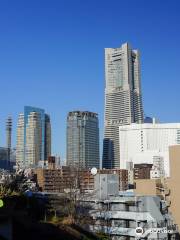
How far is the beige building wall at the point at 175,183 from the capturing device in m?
60.8

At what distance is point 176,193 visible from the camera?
201ft

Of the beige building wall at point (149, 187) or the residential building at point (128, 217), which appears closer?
the residential building at point (128, 217)

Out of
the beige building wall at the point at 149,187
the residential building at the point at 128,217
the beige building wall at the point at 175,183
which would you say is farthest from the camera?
the beige building wall at the point at 149,187

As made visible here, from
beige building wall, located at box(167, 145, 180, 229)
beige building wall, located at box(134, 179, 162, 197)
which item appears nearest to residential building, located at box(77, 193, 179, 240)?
beige building wall, located at box(167, 145, 180, 229)

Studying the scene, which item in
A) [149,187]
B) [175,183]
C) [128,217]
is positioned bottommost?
→ [128,217]

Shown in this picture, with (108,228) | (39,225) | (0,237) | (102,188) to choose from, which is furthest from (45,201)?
(0,237)

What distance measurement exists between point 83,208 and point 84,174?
127 metres

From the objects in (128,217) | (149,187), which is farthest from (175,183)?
(128,217)

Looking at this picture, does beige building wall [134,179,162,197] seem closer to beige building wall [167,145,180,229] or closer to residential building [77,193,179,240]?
beige building wall [167,145,180,229]

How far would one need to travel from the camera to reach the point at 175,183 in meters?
62.0

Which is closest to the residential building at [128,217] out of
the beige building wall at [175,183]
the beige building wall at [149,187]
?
the beige building wall at [175,183]

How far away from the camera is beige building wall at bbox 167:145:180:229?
199ft

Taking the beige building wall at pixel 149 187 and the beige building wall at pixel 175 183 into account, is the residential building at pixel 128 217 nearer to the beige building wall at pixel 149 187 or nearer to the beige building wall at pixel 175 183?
the beige building wall at pixel 175 183

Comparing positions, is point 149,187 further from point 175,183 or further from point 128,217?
point 128,217
